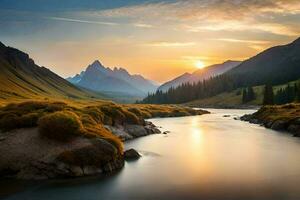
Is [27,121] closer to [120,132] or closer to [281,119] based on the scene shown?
[120,132]

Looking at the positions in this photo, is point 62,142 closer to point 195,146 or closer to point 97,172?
point 97,172

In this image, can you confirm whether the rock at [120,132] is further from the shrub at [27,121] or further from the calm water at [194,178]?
the shrub at [27,121]

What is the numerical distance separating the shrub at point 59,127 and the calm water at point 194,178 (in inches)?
363

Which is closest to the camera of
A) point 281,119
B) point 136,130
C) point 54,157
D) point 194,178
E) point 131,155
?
point 194,178

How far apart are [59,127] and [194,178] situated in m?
21.1

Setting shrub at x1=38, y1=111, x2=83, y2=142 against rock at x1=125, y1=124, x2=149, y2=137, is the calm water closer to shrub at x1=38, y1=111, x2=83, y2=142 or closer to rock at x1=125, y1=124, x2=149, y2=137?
shrub at x1=38, y1=111, x2=83, y2=142

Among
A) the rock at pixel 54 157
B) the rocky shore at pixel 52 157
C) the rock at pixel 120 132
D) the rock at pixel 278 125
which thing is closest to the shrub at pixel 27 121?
the rocky shore at pixel 52 157

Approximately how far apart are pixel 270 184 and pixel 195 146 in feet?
114

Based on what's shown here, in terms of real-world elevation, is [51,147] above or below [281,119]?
below

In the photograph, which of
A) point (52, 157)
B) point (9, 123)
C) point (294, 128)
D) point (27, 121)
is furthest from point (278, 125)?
point (52, 157)

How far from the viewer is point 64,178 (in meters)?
48.4

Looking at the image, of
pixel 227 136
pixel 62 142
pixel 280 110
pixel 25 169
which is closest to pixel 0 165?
pixel 25 169

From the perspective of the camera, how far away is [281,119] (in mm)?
118375

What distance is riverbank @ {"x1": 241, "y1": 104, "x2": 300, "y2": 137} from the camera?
4204 inches
